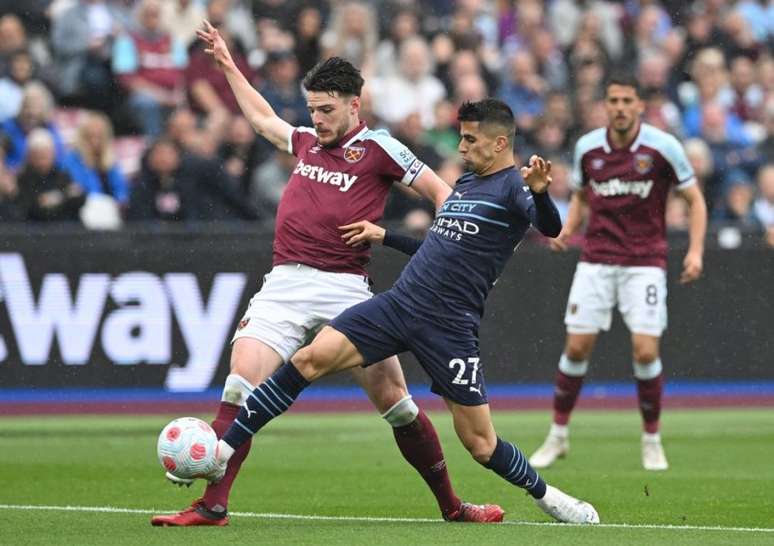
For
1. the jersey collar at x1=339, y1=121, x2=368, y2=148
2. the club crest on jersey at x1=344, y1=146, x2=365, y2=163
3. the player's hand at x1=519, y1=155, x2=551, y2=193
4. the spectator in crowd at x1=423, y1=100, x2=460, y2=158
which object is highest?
the player's hand at x1=519, y1=155, x2=551, y2=193

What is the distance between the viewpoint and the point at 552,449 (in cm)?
1218

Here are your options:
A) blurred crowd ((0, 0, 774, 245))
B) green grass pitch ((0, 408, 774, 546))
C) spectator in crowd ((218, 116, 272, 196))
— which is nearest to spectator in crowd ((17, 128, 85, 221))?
blurred crowd ((0, 0, 774, 245))

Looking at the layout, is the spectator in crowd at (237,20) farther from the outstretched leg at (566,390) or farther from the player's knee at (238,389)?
the player's knee at (238,389)

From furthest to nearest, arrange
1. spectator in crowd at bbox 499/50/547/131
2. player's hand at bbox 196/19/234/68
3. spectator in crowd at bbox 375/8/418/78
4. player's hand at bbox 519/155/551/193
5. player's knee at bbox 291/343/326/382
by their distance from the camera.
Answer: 1. spectator in crowd at bbox 499/50/547/131
2. spectator in crowd at bbox 375/8/418/78
3. player's hand at bbox 196/19/234/68
4. player's knee at bbox 291/343/326/382
5. player's hand at bbox 519/155/551/193

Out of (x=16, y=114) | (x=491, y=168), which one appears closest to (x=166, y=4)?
(x=16, y=114)

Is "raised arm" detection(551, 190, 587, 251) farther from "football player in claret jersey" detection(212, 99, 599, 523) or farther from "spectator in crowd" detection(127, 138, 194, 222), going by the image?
"spectator in crowd" detection(127, 138, 194, 222)

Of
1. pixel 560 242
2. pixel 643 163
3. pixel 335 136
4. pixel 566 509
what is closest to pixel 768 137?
pixel 643 163

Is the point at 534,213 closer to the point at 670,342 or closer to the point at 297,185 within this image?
the point at 297,185

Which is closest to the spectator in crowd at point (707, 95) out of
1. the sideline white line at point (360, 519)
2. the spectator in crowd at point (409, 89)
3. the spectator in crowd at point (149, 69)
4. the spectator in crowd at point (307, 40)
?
the spectator in crowd at point (409, 89)

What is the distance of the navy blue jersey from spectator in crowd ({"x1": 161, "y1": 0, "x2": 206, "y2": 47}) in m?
11.2

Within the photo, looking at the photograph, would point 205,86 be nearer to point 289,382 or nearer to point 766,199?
point 766,199

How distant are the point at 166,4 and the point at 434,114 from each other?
10.7 feet

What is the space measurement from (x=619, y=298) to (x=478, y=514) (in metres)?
3.98

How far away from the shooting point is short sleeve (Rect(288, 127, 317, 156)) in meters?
9.16
